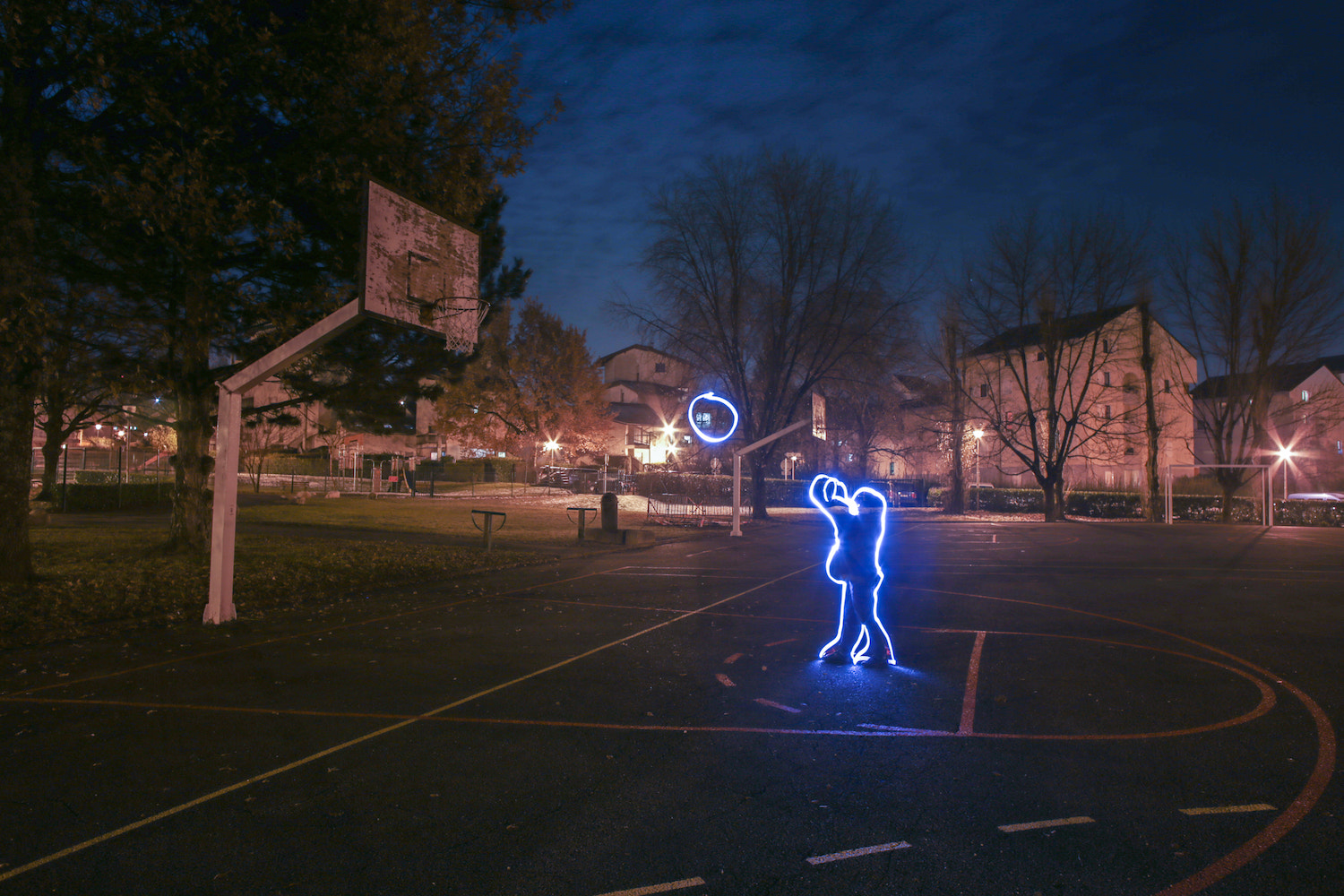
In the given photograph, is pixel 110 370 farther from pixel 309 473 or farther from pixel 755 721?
pixel 309 473

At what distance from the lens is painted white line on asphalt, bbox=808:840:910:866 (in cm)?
357

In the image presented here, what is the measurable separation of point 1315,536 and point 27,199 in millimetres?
33780

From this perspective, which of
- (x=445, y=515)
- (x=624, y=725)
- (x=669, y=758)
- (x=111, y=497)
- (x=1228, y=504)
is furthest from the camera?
(x=1228, y=504)

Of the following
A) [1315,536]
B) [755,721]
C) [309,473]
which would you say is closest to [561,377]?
[309,473]

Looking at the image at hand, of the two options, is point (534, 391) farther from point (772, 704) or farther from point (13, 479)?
point (772, 704)

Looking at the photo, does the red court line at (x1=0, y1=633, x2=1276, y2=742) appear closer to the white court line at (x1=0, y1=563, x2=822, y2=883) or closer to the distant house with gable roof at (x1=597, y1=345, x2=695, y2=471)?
the white court line at (x1=0, y1=563, x2=822, y2=883)

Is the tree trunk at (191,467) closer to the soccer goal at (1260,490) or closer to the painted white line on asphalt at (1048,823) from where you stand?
the painted white line on asphalt at (1048,823)

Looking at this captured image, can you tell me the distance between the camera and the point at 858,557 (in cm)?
766

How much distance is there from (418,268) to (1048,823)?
929 cm

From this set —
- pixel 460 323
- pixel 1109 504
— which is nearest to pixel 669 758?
pixel 460 323

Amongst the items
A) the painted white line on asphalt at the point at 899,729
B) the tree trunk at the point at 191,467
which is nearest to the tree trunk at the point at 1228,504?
the painted white line on asphalt at the point at 899,729

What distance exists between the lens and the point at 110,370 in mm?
12102

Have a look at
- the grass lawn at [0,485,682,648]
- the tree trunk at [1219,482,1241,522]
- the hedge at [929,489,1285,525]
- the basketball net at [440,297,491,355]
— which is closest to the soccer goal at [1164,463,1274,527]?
the hedge at [929,489,1285,525]

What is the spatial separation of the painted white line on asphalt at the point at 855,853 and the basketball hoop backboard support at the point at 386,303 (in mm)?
7340
